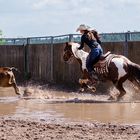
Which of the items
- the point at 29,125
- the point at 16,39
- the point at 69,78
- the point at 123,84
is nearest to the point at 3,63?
the point at 16,39

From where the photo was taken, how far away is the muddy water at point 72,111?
1273 centimetres

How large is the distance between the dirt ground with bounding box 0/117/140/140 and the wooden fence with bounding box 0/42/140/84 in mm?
9674

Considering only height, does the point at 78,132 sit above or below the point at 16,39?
below

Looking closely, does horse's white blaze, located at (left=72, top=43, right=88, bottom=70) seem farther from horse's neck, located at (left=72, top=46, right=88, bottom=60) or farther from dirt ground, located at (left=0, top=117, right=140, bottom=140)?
dirt ground, located at (left=0, top=117, right=140, bottom=140)

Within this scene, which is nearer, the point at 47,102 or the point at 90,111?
the point at 90,111

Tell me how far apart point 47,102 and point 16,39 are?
55.9 feet

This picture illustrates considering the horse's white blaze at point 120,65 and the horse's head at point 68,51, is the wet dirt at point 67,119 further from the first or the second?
the horse's head at point 68,51

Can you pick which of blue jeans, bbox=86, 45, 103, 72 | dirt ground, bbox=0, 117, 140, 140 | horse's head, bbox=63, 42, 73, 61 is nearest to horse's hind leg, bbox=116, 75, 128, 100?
blue jeans, bbox=86, 45, 103, 72

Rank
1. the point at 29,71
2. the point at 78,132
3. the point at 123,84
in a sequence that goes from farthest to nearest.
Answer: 1. the point at 29,71
2. the point at 123,84
3. the point at 78,132

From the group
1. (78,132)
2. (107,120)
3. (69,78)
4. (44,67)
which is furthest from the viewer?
A: (44,67)

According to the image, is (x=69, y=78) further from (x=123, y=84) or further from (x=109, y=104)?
(x=109, y=104)

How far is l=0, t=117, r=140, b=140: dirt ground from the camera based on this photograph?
966 centimetres

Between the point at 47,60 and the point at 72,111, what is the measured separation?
525 inches

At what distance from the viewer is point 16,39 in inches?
1318
